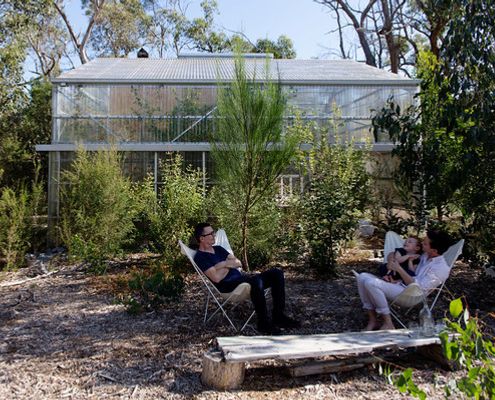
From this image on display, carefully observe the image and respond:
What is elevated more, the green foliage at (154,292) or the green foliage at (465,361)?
the green foliage at (465,361)

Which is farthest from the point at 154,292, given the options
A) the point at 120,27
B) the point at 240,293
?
the point at 120,27

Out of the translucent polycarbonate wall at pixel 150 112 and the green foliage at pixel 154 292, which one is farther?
the translucent polycarbonate wall at pixel 150 112

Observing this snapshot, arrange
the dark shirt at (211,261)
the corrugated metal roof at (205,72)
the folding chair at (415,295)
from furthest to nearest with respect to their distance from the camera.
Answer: the corrugated metal roof at (205,72), the dark shirt at (211,261), the folding chair at (415,295)

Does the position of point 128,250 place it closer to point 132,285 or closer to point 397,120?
point 132,285

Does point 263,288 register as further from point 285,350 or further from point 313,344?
point 285,350

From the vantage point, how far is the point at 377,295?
418cm

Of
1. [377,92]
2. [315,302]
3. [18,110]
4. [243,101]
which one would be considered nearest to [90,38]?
[18,110]

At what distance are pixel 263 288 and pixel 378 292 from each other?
3.19 feet

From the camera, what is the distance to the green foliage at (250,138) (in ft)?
19.2

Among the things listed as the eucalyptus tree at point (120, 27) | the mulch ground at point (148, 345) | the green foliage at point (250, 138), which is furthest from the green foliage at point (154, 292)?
the eucalyptus tree at point (120, 27)

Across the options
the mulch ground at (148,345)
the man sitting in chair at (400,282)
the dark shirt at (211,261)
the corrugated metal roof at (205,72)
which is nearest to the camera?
the mulch ground at (148,345)

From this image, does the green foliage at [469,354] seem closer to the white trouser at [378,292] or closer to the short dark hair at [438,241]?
the white trouser at [378,292]

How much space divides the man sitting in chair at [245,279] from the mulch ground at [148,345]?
214 millimetres

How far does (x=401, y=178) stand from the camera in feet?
22.8
